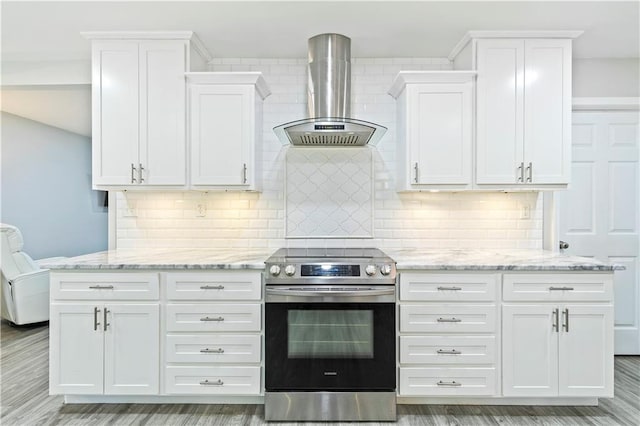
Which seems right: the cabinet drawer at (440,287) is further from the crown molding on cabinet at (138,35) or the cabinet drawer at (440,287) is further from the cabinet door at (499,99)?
the crown molding on cabinet at (138,35)

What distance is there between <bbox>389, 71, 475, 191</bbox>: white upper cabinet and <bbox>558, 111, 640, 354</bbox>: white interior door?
115cm

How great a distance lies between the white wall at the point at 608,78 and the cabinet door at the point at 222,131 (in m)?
2.69

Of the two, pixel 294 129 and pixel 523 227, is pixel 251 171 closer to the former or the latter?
pixel 294 129

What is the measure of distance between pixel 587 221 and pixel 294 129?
2587 millimetres

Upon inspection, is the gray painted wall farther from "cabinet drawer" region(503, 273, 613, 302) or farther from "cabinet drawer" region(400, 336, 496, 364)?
"cabinet drawer" region(503, 273, 613, 302)

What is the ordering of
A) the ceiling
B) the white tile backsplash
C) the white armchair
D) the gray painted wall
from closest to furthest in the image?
the ceiling → the white tile backsplash → the white armchair → the gray painted wall

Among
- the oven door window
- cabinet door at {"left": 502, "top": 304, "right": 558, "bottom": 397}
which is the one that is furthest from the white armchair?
cabinet door at {"left": 502, "top": 304, "right": 558, "bottom": 397}

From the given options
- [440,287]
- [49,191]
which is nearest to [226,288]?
[440,287]

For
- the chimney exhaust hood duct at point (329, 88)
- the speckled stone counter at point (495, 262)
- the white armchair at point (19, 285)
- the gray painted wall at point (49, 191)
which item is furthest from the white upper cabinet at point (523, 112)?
the gray painted wall at point (49, 191)

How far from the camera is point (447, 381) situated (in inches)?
93.8

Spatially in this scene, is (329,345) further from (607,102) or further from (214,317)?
(607,102)

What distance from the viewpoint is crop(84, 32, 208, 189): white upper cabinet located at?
9.08 feet

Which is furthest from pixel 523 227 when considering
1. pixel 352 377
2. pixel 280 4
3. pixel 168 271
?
pixel 168 271

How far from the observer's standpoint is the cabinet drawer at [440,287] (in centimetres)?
238
